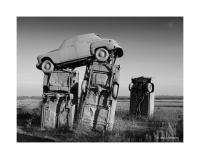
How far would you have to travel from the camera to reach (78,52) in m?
7.77

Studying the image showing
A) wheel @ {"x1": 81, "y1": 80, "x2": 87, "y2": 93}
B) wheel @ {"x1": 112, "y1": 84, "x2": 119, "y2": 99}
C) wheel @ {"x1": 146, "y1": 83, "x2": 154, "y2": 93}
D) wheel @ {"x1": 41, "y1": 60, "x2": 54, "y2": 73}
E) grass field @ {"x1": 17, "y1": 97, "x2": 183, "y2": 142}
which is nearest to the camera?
grass field @ {"x1": 17, "y1": 97, "x2": 183, "y2": 142}

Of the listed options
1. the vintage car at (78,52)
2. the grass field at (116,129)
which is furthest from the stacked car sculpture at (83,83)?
the grass field at (116,129)

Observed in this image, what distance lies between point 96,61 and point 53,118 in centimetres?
172

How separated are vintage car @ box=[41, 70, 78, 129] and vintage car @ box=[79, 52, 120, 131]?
306mm

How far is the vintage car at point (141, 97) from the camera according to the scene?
8.39 m

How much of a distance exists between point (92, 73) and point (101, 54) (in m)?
0.50

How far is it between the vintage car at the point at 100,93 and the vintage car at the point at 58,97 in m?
0.31

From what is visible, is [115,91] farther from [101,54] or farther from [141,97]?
[141,97]

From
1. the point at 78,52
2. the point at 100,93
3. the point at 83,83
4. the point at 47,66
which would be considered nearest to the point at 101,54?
the point at 78,52

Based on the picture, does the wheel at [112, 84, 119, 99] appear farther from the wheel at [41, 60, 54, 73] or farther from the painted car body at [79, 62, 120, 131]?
the wheel at [41, 60, 54, 73]

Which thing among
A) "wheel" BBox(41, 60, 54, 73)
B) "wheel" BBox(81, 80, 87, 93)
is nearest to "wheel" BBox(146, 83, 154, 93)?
"wheel" BBox(81, 80, 87, 93)

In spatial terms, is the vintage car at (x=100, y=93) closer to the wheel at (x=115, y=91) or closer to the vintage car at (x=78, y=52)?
the wheel at (x=115, y=91)

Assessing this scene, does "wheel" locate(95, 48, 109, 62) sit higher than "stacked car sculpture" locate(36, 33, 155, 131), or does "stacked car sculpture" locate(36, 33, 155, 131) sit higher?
"wheel" locate(95, 48, 109, 62)

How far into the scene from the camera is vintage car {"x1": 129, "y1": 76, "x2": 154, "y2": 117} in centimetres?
839
